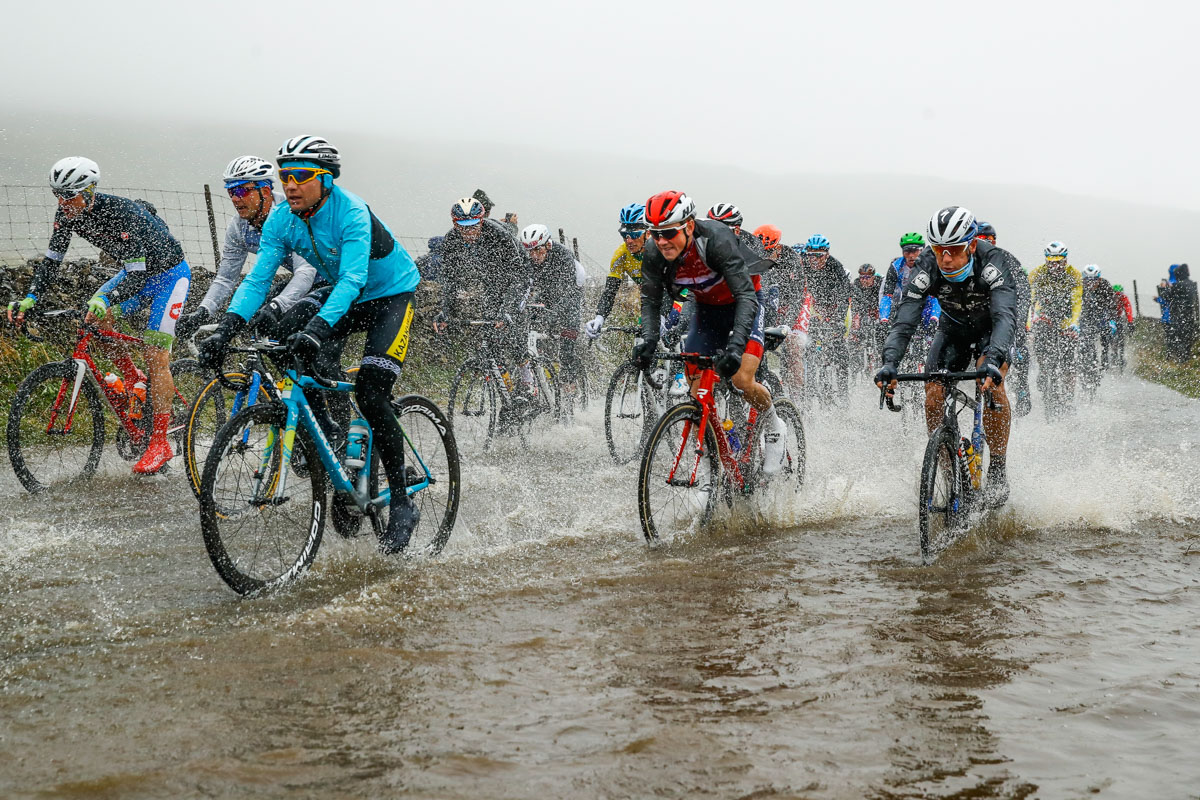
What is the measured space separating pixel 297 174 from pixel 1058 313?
12.7 m

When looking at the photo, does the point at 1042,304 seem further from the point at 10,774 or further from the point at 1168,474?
the point at 10,774

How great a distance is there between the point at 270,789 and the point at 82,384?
6.00 meters

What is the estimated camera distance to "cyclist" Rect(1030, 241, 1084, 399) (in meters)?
14.3

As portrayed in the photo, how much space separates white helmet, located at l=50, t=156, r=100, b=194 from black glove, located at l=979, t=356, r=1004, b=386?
6.46 meters

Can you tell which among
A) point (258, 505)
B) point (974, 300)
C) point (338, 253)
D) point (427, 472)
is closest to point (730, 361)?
point (974, 300)

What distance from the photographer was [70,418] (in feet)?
25.3

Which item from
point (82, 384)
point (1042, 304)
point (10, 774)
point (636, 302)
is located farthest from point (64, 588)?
point (636, 302)

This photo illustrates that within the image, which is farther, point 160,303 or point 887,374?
point 160,303

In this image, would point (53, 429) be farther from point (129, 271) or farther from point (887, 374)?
Answer: point (887, 374)

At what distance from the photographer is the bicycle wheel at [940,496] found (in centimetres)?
573

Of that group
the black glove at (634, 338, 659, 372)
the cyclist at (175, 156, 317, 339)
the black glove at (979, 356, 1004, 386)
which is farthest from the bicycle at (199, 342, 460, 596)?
the black glove at (979, 356, 1004, 386)

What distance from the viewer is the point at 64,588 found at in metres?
5.03

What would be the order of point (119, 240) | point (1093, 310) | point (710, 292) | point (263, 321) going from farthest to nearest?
point (1093, 310) → point (119, 240) → point (710, 292) → point (263, 321)

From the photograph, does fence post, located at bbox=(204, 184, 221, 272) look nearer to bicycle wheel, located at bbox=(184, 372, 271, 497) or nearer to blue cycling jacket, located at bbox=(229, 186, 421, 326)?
bicycle wheel, located at bbox=(184, 372, 271, 497)
